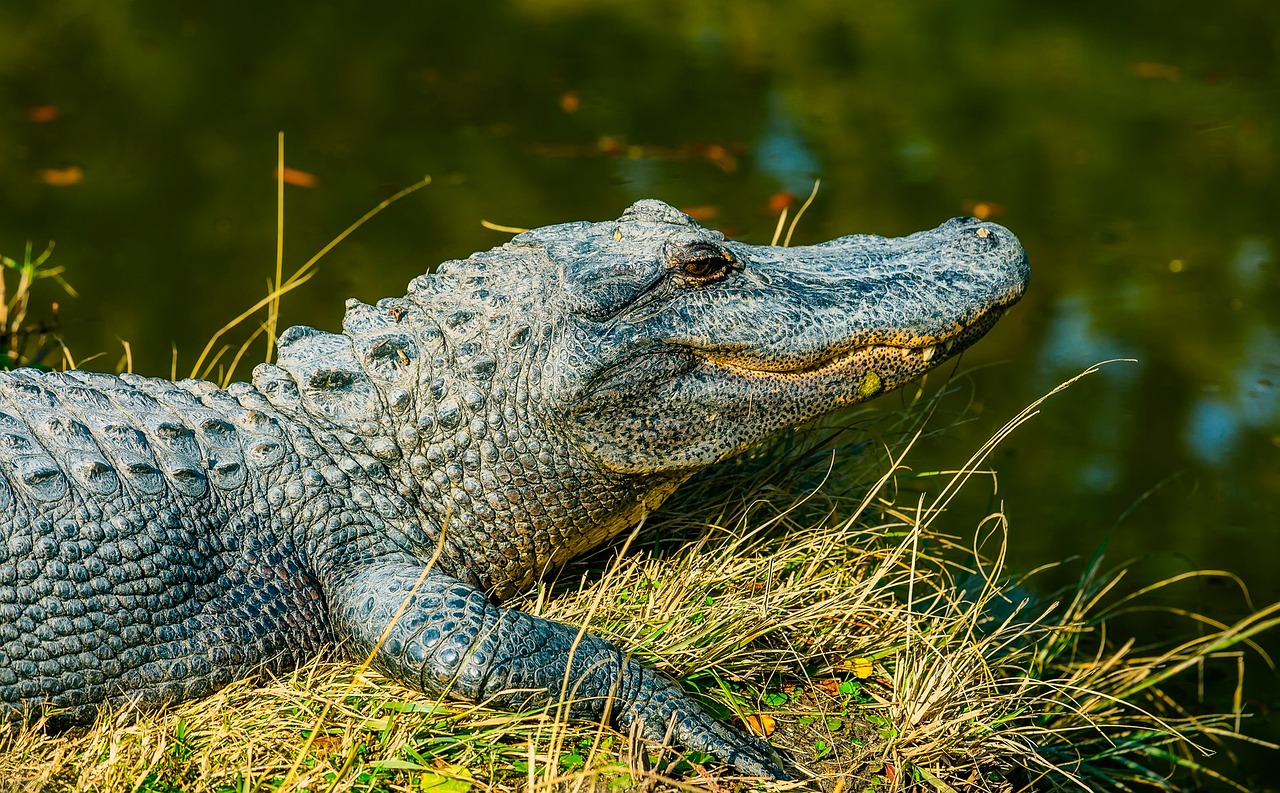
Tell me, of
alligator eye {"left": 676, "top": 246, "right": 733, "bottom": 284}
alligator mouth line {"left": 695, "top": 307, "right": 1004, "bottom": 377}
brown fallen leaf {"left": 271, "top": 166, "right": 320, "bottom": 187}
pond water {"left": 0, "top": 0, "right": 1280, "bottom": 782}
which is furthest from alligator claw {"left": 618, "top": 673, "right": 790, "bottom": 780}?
brown fallen leaf {"left": 271, "top": 166, "right": 320, "bottom": 187}

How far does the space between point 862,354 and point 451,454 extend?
1.18 metres

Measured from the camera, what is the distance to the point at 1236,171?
29.1ft

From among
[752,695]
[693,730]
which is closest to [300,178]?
[752,695]

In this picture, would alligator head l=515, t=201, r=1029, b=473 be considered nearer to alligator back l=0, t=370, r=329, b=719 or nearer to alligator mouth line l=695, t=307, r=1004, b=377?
alligator mouth line l=695, t=307, r=1004, b=377

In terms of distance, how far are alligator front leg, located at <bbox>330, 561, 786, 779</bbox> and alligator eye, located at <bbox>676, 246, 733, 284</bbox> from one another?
1.02 metres

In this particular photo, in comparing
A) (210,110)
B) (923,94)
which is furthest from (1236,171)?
(210,110)

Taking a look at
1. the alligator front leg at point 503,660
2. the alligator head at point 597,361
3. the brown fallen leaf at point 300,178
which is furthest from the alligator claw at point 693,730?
the brown fallen leaf at point 300,178

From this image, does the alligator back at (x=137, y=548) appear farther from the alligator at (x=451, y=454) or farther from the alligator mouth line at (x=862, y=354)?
the alligator mouth line at (x=862, y=354)

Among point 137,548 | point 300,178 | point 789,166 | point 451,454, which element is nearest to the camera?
point 137,548

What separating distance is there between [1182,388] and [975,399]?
1.20 metres

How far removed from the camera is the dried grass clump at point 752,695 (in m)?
2.99

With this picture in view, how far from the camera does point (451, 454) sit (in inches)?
137

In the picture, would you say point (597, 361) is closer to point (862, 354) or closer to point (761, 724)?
point (862, 354)

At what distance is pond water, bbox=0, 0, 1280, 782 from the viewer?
21.9 feet
